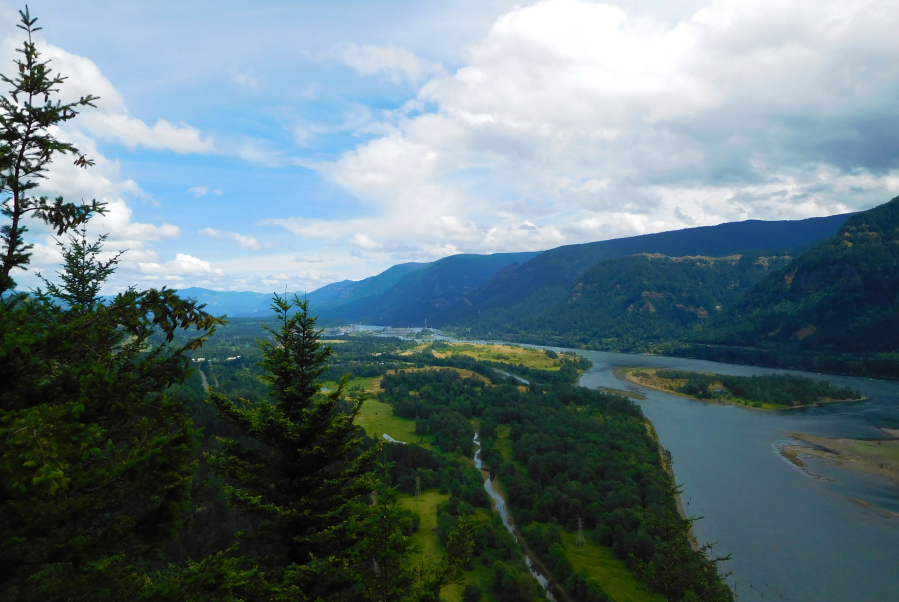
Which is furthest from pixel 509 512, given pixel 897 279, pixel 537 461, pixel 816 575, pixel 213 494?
pixel 897 279

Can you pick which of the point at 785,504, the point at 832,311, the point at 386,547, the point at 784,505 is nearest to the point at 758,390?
the point at 785,504

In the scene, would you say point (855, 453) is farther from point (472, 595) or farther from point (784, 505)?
point (472, 595)

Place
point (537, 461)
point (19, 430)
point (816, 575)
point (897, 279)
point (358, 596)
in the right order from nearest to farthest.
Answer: point (19, 430) < point (358, 596) < point (816, 575) < point (537, 461) < point (897, 279)

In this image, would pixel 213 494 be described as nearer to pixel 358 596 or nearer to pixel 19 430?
pixel 358 596

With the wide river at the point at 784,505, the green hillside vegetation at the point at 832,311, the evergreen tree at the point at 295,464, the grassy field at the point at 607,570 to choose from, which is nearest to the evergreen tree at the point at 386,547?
the evergreen tree at the point at 295,464

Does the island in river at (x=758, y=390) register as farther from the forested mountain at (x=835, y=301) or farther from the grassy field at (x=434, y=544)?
the grassy field at (x=434, y=544)

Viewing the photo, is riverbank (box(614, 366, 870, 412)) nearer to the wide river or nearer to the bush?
the wide river

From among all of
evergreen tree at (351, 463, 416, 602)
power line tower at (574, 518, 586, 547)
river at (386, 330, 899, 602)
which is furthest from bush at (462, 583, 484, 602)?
evergreen tree at (351, 463, 416, 602)
